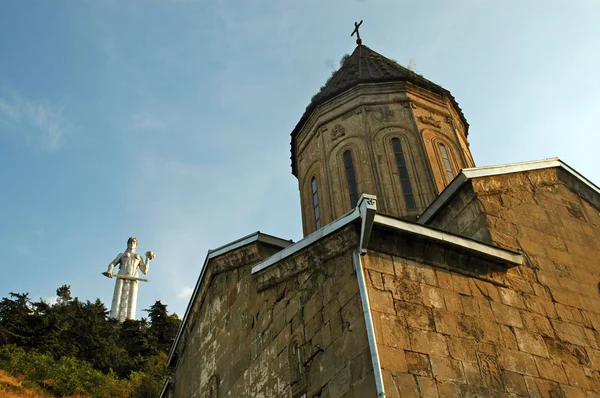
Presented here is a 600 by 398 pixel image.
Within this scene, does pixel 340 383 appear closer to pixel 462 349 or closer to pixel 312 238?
pixel 462 349

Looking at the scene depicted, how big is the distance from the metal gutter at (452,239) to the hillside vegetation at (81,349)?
19107 millimetres

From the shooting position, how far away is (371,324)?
5129 mm

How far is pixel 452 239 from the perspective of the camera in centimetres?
617

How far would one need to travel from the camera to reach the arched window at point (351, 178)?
10.9 metres

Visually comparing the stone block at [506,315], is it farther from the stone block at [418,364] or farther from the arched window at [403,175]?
the arched window at [403,175]

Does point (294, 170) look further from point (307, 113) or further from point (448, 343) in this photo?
point (448, 343)

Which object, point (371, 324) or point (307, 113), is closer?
point (371, 324)

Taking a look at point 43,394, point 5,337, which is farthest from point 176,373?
point 5,337

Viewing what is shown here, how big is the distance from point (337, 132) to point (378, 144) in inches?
39.5

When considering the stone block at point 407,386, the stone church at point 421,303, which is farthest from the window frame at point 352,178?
the stone block at point 407,386

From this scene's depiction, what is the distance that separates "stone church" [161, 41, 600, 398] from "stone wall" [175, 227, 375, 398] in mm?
18

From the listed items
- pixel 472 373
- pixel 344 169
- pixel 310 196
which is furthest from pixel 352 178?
pixel 472 373

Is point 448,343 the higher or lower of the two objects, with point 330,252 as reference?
lower

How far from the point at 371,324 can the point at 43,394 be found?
67.1ft
